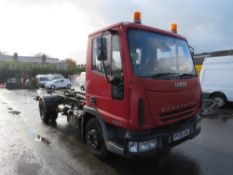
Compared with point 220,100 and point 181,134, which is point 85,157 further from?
point 220,100

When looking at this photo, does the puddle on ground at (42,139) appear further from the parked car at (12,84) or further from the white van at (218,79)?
the parked car at (12,84)

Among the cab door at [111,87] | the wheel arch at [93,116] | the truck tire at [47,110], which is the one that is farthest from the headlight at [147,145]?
the truck tire at [47,110]

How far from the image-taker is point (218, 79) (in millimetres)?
9492

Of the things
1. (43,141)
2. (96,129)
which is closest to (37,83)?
(43,141)

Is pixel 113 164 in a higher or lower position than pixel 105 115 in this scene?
lower

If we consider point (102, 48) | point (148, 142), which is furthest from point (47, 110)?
point (148, 142)

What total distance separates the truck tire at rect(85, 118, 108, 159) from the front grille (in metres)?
1.27

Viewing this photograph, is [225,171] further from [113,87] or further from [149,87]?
[113,87]

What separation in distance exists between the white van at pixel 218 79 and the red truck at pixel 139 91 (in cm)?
617

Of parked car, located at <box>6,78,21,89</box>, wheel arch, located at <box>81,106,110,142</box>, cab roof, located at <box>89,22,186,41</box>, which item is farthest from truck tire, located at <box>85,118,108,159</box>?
parked car, located at <box>6,78,21,89</box>

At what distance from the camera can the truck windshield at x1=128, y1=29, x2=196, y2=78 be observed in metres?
3.12

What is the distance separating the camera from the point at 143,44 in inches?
128

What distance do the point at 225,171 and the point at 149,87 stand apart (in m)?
2.25

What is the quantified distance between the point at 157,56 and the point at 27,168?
10.8 ft
